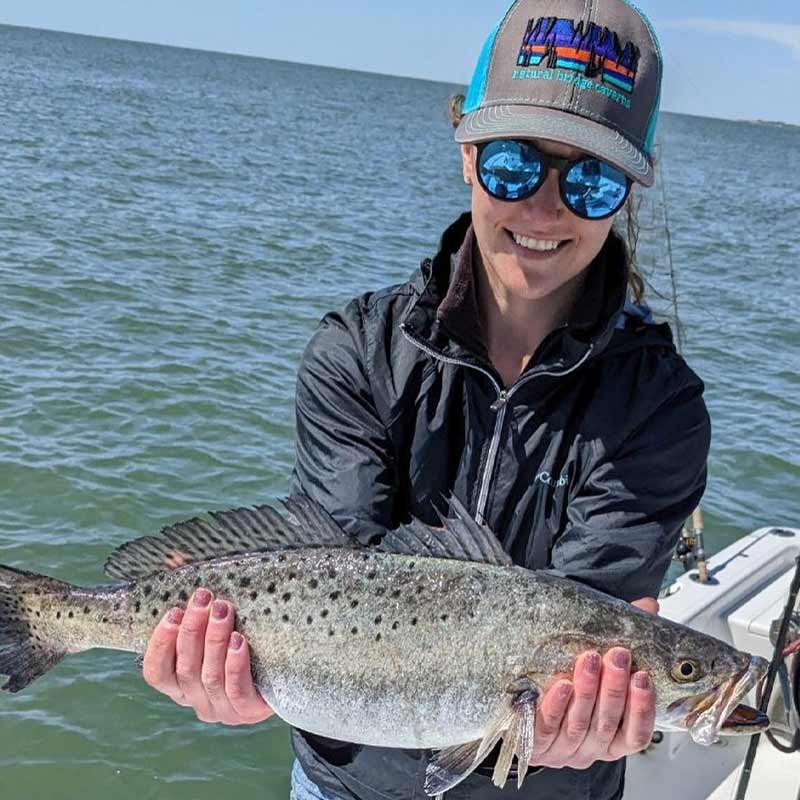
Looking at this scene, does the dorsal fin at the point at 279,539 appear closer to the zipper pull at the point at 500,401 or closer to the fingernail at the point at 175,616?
the fingernail at the point at 175,616

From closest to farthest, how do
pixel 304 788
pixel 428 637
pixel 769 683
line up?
pixel 428 637
pixel 304 788
pixel 769 683

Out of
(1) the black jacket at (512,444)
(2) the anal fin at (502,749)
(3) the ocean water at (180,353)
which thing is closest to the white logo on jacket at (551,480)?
(1) the black jacket at (512,444)

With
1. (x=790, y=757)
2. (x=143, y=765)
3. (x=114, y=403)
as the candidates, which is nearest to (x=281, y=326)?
(x=114, y=403)

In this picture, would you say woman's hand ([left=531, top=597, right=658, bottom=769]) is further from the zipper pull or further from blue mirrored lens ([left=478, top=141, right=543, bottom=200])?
blue mirrored lens ([left=478, top=141, right=543, bottom=200])

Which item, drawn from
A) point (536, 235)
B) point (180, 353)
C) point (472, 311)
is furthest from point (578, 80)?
point (180, 353)

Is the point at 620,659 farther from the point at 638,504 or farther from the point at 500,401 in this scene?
the point at 500,401

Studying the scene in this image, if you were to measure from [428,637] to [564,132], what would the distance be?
4.68ft

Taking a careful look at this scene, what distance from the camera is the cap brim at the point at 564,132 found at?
294 centimetres

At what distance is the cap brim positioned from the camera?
294cm

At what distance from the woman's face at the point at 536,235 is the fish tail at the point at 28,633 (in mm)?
1663

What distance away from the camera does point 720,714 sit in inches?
121

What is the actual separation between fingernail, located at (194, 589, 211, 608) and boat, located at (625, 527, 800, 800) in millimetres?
2985

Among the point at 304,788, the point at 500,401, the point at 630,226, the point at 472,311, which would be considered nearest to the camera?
the point at 500,401

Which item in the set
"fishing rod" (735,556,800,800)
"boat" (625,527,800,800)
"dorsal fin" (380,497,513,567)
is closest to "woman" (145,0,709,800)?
"dorsal fin" (380,497,513,567)
